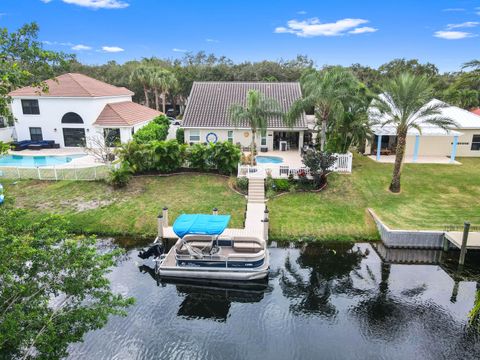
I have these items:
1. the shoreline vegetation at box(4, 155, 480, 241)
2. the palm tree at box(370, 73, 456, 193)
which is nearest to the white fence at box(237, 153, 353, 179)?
the shoreline vegetation at box(4, 155, 480, 241)

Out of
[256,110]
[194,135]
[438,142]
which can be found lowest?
[438,142]

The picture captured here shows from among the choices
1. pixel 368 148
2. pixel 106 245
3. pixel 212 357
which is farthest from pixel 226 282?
pixel 368 148

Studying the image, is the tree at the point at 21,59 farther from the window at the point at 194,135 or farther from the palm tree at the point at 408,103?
the window at the point at 194,135

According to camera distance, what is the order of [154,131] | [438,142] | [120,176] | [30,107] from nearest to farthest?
[120,176] < [438,142] < [154,131] < [30,107]

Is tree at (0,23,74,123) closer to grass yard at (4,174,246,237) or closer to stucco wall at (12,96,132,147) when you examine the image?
grass yard at (4,174,246,237)

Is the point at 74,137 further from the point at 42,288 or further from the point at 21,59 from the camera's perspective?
the point at 42,288

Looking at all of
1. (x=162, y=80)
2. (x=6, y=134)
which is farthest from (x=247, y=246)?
(x=162, y=80)

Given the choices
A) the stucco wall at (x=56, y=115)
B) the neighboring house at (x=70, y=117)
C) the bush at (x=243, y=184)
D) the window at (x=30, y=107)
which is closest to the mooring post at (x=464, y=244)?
the bush at (x=243, y=184)

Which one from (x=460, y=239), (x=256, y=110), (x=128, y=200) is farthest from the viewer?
(x=256, y=110)
